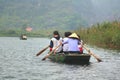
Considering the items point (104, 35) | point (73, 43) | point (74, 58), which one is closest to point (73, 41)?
point (73, 43)

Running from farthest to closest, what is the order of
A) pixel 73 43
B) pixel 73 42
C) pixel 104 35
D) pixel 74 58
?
pixel 104 35 < pixel 73 42 < pixel 73 43 < pixel 74 58

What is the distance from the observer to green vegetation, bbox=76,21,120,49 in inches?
2109

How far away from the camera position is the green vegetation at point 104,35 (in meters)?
53.6

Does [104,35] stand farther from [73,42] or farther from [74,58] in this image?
[74,58]

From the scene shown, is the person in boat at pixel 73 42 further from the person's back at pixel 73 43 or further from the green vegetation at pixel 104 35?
the green vegetation at pixel 104 35

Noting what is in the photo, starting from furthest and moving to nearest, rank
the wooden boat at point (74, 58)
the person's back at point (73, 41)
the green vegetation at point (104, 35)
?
the green vegetation at point (104, 35) < the person's back at point (73, 41) < the wooden boat at point (74, 58)

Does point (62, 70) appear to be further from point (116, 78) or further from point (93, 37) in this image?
point (93, 37)

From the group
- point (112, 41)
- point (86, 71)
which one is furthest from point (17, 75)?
point (112, 41)

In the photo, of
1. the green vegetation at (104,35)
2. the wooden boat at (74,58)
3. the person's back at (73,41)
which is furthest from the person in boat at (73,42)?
the green vegetation at (104,35)

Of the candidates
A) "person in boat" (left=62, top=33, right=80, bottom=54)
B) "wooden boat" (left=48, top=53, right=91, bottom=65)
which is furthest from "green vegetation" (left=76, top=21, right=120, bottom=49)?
"wooden boat" (left=48, top=53, right=91, bottom=65)

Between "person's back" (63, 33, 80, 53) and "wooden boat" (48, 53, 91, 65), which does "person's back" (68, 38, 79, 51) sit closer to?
"person's back" (63, 33, 80, 53)

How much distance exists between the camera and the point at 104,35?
59250 mm

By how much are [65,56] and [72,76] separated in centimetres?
674

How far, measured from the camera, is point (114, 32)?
54938mm
